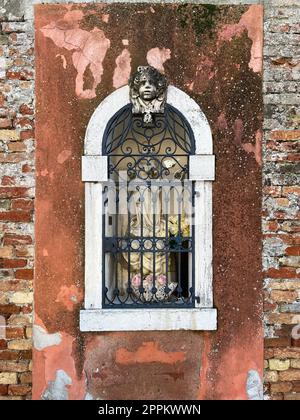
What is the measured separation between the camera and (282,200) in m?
→ 4.41

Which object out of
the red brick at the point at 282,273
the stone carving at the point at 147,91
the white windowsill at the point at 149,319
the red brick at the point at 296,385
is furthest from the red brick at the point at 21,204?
the red brick at the point at 296,385

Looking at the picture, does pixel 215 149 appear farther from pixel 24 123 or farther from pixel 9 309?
pixel 9 309

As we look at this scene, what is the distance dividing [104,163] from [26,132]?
746mm

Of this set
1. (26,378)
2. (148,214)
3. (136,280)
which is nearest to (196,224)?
(148,214)

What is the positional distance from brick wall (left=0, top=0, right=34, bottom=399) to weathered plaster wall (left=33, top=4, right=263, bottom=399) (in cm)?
9

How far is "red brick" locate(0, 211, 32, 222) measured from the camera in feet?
14.4

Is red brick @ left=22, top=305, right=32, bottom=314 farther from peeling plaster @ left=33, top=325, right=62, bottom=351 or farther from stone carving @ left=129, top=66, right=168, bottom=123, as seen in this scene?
stone carving @ left=129, top=66, right=168, bottom=123

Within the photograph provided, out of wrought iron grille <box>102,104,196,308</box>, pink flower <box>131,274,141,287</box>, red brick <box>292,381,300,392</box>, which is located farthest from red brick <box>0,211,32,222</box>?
red brick <box>292,381,300,392</box>

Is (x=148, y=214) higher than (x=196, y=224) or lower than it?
higher

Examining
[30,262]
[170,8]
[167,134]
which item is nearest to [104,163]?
[167,134]

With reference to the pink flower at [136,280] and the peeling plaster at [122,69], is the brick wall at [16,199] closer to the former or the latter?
the peeling plaster at [122,69]

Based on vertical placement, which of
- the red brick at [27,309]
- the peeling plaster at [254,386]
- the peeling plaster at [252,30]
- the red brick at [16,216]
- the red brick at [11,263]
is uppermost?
the peeling plaster at [252,30]

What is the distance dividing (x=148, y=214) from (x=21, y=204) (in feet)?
3.77

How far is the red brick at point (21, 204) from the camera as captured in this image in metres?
4.39
